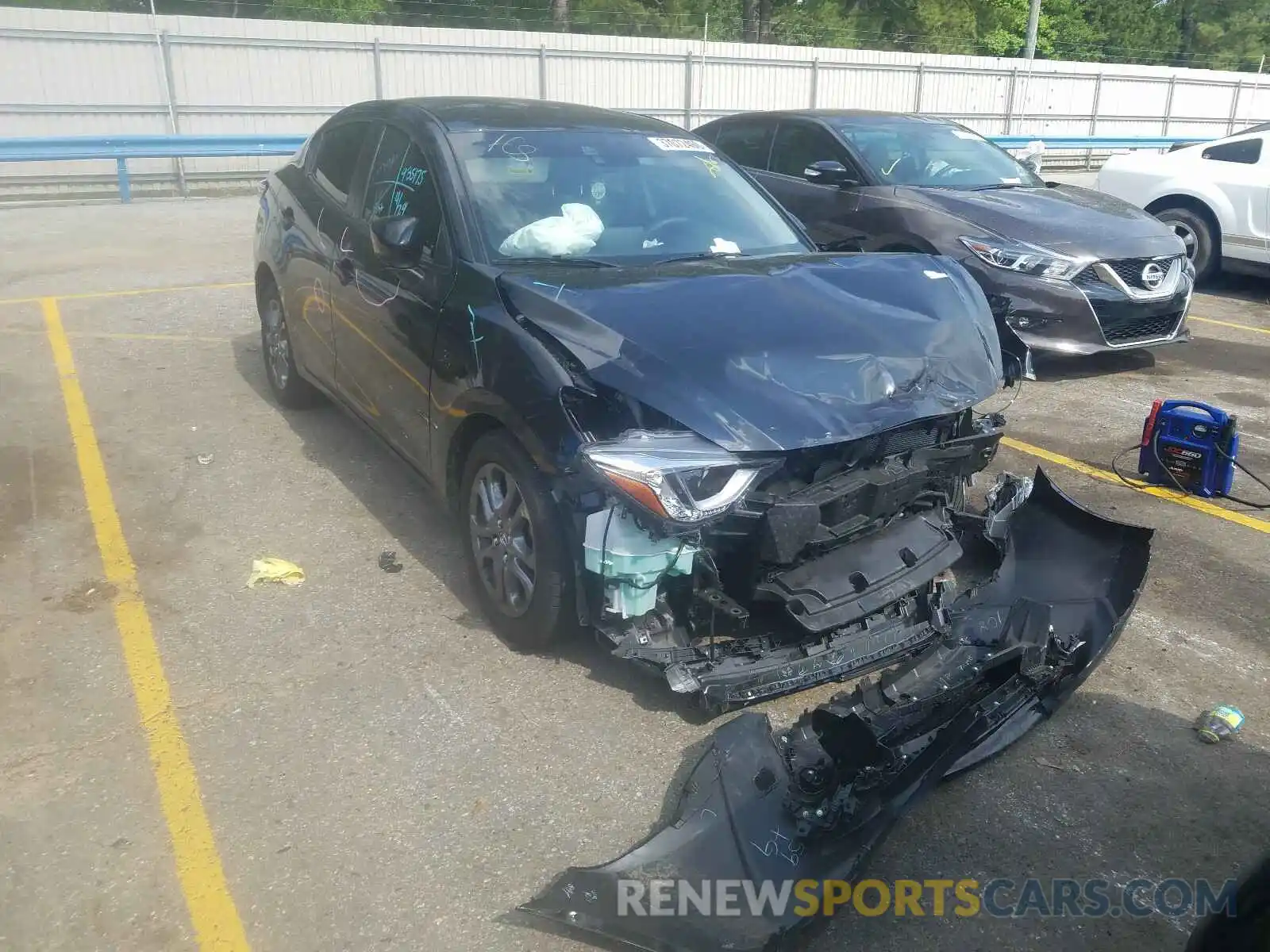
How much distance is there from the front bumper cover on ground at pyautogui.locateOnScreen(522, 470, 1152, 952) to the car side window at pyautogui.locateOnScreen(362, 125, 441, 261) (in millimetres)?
2404

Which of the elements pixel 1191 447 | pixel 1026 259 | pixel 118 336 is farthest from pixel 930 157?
pixel 118 336

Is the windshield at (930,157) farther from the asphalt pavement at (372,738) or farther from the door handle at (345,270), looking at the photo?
the door handle at (345,270)

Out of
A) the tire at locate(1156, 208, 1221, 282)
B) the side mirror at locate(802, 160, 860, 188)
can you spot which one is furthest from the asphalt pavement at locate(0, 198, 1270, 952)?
the tire at locate(1156, 208, 1221, 282)

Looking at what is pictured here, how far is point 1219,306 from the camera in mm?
10273

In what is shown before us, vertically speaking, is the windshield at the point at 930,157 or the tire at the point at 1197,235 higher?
the windshield at the point at 930,157

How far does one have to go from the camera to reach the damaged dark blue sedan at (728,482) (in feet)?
9.33

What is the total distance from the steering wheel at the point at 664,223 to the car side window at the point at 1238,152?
8197 mm

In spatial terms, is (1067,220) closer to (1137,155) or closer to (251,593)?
(1137,155)

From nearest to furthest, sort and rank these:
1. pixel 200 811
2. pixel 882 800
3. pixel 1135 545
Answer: pixel 882 800
pixel 200 811
pixel 1135 545

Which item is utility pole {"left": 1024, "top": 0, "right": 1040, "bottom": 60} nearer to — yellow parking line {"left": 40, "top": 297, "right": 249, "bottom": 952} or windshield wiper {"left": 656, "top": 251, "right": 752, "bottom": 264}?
windshield wiper {"left": 656, "top": 251, "right": 752, "bottom": 264}

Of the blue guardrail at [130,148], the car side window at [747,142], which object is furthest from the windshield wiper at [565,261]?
the blue guardrail at [130,148]

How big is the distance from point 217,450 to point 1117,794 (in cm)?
475

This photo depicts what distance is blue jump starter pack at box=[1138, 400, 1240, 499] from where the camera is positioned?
5.31m

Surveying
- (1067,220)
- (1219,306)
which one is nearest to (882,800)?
(1067,220)
